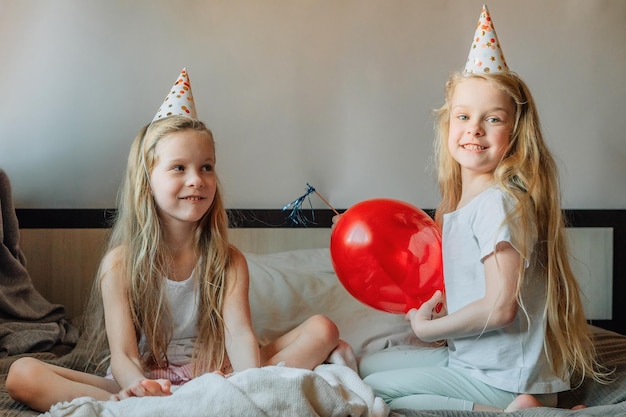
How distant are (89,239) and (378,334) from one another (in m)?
1.06

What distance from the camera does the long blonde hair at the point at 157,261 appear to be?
5.66 ft

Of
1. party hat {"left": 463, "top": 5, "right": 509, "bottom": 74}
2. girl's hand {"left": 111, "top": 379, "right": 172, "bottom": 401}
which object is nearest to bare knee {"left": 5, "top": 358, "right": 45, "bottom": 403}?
girl's hand {"left": 111, "top": 379, "right": 172, "bottom": 401}

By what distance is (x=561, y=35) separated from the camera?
2.74 meters

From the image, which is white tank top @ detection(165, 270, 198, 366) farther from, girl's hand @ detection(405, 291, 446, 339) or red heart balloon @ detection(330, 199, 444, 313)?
girl's hand @ detection(405, 291, 446, 339)

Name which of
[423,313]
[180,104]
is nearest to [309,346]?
[423,313]

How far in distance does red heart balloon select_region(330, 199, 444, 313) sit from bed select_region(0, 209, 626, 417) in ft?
0.58

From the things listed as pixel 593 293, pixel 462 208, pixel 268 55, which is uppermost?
pixel 268 55

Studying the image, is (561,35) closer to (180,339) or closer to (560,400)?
(560,400)

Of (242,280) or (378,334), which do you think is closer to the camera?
(242,280)

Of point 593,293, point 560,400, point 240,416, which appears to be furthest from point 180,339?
point 593,293

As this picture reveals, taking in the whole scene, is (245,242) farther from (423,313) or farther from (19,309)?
(423,313)

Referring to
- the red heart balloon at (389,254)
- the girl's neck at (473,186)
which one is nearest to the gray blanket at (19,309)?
the red heart balloon at (389,254)

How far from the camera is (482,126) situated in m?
1.63

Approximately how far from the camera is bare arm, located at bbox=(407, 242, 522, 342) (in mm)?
1504
